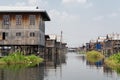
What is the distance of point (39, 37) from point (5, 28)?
6982 mm

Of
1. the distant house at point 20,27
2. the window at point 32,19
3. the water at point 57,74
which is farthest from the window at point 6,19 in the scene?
the water at point 57,74

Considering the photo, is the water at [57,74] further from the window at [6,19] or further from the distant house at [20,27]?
the window at [6,19]

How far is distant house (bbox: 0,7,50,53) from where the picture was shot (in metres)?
64.8

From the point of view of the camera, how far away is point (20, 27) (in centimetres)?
6519

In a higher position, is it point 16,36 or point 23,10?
point 23,10

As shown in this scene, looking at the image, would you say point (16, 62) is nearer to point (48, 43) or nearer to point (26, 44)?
point (26, 44)

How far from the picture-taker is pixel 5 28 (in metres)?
65.2

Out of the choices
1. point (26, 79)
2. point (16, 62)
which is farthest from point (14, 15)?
point (26, 79)

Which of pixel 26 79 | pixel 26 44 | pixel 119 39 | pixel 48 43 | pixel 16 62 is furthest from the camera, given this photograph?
pixel 119 39

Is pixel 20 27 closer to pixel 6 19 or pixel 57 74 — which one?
pixel 6 19

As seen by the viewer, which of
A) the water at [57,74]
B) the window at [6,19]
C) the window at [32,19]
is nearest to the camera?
the water at [57,74]

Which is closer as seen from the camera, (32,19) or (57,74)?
(57,74)

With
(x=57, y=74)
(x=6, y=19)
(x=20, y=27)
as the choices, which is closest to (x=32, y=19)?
(x=20, y=27)

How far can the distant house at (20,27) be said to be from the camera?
6475cm
